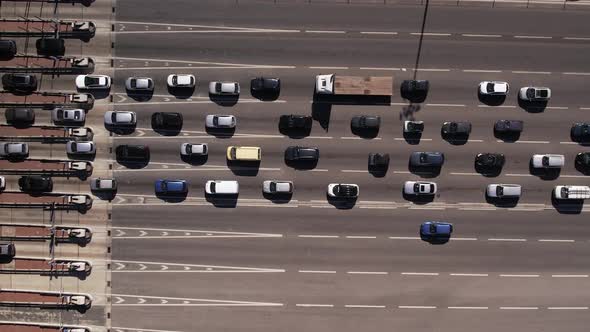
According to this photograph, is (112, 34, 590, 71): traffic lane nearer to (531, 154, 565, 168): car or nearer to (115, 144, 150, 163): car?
(531, 154, 565, 168): car

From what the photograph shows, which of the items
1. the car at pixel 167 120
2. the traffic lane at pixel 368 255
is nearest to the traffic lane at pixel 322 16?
the car at pixel 167 120

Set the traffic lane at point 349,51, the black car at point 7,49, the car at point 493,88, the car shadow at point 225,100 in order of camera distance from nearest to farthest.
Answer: the car at point 493,88, the black car at point 7,49, the traffic lane at point 349,51, the car shadow at point 225,100

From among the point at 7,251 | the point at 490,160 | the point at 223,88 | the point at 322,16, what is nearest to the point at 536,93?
the point at 490,160

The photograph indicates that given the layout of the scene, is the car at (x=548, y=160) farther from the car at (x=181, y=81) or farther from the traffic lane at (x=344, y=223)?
the car at (x=181, y=81)

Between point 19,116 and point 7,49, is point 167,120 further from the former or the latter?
point 7,49

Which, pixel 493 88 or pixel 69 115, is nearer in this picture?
pixel 493 88

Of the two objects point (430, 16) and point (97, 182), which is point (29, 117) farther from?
point (430, 16)
